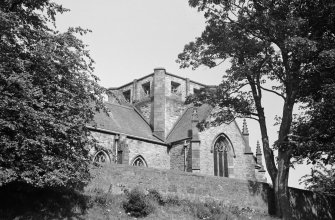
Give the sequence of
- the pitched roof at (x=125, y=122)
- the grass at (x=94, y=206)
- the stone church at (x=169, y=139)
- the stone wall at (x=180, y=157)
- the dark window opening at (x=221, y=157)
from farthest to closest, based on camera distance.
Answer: the dark window opening at (x=221, y=157) < the pitched roof at (x=125, y=122) < the stone wall at (x=180, y=157) < the stone church at (x=169, y=139) < the grass at (x=94, y=206)

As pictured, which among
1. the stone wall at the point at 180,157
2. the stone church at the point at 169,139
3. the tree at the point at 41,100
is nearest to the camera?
the tree at the point at 41,100

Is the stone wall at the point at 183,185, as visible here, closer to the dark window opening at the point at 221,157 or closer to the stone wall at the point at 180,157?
the stone wall at the point at 180,157

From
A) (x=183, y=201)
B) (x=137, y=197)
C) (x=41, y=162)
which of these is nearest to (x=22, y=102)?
(x=41, y=162)

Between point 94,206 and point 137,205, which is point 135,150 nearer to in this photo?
point 137,205

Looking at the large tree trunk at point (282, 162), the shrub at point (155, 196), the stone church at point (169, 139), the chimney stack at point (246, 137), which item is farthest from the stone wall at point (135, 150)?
the large tree trunk at point (282, 162)

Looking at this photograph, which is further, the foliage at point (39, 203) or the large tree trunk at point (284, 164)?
the large tree trunk at point (284, 164)

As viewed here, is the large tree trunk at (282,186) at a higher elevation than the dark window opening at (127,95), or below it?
below

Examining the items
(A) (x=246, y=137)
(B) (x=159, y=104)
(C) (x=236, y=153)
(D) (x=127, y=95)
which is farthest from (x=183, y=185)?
(D) (x=127, y=95)

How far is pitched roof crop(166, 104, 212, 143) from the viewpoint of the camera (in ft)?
107

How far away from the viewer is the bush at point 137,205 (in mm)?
15297

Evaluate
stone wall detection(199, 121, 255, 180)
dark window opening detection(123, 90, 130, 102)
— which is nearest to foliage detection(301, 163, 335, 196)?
stone wall detection(199, 121, 255, 180)

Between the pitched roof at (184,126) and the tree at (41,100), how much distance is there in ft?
59.6

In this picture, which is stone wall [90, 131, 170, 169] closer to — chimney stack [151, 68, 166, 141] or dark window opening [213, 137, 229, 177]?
chimney stack [151, 68, 166, 141]

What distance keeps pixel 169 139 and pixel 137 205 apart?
60.9 feet
